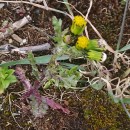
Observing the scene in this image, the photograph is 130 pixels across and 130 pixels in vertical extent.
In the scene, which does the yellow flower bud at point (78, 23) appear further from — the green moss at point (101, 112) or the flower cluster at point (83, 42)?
the green moss at point (101, 112)

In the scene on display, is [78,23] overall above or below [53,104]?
above

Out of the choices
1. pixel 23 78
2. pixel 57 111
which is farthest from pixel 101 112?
pixel 23 78

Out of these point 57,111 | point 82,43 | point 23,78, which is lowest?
point 57,111

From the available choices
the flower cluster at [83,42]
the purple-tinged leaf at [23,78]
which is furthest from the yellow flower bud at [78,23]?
the purple-tinged leaf at [23,78]

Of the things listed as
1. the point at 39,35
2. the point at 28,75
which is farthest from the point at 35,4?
the point at 28,75

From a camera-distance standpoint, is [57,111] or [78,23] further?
[57,111]

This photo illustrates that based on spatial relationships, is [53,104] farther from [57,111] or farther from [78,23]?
[78,23]

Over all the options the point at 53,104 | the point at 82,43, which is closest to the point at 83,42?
the point at 82,43

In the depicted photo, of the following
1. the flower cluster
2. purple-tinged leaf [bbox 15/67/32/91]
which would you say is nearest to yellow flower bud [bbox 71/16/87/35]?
the flower cluster

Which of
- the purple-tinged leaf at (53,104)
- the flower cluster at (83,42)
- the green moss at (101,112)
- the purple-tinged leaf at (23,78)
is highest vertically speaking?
the flower cluster at (83,42)

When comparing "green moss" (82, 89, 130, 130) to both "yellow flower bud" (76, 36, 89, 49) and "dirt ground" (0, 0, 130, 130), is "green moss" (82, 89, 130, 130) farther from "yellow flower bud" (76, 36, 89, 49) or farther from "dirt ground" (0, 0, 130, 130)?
"yellow flower bud" (76, 36, 89, 49)

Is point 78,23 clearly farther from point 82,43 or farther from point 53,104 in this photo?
point 53,104

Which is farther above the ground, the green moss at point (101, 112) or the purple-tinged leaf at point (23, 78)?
the purple-tinged leaf at point (23, 78)
